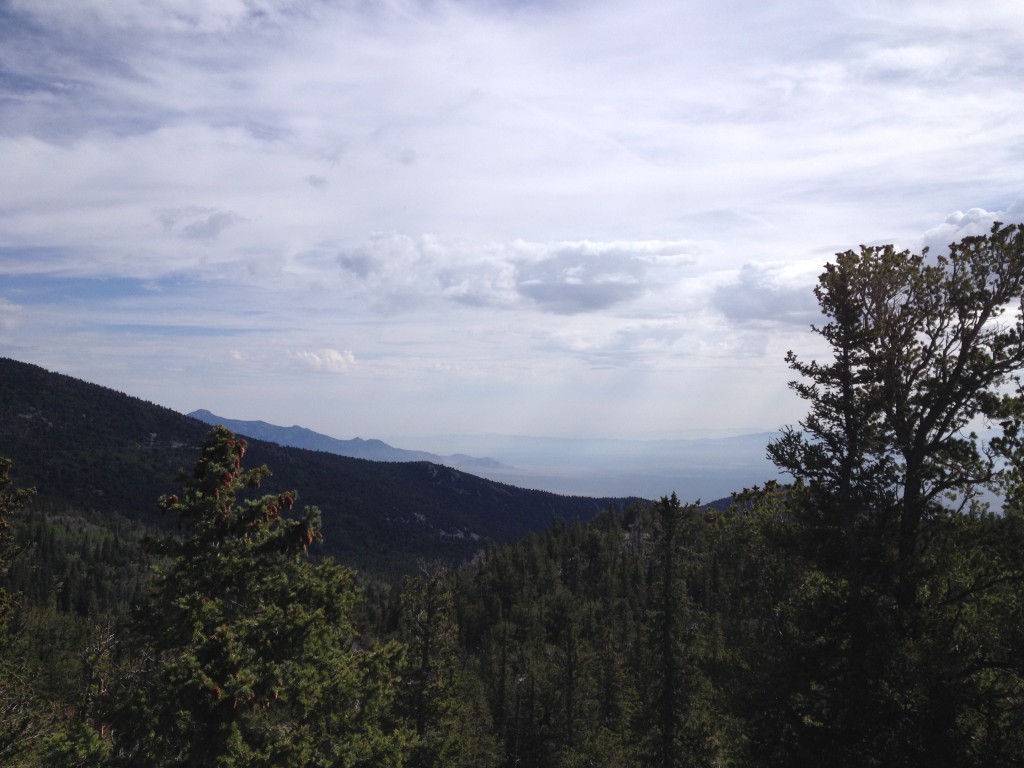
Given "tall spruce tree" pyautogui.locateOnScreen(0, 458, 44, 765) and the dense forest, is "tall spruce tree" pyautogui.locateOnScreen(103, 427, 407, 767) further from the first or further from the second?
"tall spruce tree" pyautogui.locateOnScreen(0, 458, 44, 765)

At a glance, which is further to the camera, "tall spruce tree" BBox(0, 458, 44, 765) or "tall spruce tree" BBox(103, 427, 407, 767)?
"tall spruce tree" BBox(0, 458, 44, 765)

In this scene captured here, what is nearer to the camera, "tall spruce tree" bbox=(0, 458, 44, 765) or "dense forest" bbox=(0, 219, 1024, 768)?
"dense forest" bbox=(0, 219, 1024, 768)

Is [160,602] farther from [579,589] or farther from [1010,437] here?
[579,589]

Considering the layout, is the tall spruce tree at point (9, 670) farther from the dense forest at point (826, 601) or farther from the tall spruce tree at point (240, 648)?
the tall spruce tree at point (240, 648)

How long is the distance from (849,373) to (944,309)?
6.69ft

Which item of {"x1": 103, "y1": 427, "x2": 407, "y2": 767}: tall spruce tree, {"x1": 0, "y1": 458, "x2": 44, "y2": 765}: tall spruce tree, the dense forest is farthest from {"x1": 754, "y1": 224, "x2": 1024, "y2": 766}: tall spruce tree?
{"x1": 0, "y1": 458, "x2": 44, "y2": 765}: tall spruce tree

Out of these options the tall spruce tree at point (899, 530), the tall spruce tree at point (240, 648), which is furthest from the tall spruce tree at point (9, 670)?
the tall spruce tree at point (899, 530)

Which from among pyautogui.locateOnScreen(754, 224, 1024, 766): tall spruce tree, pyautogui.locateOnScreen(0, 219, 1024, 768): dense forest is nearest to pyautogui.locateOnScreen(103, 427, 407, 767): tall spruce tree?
pyautogui.locateOnScreen(0, 219, 1024, 768): dense forest

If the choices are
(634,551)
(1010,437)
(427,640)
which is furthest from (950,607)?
(634,551)

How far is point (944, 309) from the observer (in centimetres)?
1238

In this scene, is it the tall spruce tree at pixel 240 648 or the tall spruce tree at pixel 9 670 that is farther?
the tall spruce tree at pixel 9 670

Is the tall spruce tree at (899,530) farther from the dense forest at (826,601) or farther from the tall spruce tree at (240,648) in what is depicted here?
the tall spruce tree at (240,648)

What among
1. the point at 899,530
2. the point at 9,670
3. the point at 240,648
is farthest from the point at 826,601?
the point at 9,670

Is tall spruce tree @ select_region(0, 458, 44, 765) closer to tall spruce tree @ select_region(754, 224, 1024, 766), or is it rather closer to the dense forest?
the dense forest
